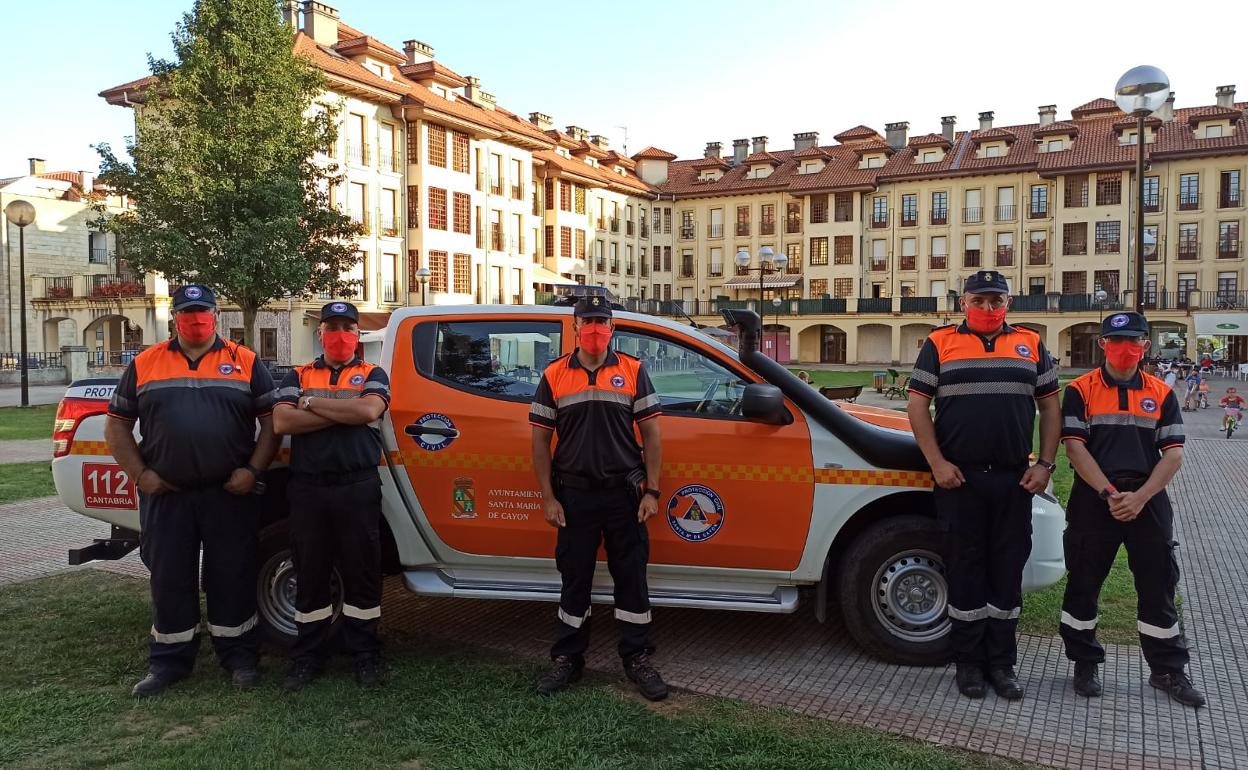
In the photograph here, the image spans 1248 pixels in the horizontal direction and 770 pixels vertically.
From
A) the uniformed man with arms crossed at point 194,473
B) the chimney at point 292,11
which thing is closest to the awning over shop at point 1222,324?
the chimney at point 292,11

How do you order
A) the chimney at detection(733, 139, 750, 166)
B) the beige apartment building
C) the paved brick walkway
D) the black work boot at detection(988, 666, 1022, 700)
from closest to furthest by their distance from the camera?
the paved brick walkway < the black work boot at detection(988, 666, 1022, 700) < the beige apartment building < the chimney at detection(733, 139, 750, 166)

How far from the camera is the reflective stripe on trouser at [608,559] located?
4500mm

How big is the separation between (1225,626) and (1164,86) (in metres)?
→ 6.32

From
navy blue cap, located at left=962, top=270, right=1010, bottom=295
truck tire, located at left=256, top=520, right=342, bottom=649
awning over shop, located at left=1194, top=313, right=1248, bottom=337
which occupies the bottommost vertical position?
truck tire, located at left=256, top=520, right=342, bottom=649

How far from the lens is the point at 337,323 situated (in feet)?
15.3

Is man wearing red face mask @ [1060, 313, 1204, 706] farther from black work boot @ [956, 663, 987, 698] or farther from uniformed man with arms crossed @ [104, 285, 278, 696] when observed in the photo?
uniformed man with arms crossed @ [104, 285, 278, 696]

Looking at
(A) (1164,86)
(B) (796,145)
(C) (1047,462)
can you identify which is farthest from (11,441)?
(B) (796,145)

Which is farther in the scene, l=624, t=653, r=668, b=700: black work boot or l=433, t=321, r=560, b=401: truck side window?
l=433, t=321, r=560, b=401: truck side window

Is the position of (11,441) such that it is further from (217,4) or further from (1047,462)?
(1047,462)

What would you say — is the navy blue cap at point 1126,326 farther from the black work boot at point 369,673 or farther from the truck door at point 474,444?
the black work boot at point 369,673

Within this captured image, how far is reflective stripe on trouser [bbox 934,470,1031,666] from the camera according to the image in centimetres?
452

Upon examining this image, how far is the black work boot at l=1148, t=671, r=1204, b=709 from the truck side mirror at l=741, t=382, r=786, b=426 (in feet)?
7.76

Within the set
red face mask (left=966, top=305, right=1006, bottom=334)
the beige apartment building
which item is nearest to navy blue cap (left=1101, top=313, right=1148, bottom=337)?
red face mask (left=966, top=305, right=1006, bottom=334)

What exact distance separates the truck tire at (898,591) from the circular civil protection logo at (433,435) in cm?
231
